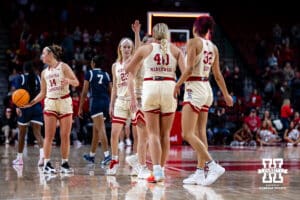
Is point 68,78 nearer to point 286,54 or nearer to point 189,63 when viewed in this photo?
point 189,63

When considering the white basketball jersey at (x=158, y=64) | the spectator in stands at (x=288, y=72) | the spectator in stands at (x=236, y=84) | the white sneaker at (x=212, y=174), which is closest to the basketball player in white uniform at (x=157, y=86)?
the white basketball jersey at (x=158, y=64)

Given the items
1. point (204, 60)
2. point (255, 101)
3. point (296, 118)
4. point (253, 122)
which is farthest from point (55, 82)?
point (255, 101)

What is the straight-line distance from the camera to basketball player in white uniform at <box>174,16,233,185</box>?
26.7 ft

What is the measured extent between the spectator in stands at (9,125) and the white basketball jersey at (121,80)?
31.4ft

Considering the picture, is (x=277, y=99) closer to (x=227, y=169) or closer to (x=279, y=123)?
(x=279, y=123)

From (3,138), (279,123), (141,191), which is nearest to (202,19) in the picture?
(141,191)

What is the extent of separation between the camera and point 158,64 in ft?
27.1

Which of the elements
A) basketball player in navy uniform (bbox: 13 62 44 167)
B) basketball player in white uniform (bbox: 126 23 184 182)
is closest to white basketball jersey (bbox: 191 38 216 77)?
basketball player in white uniform (bbox: 126 23 184 182)

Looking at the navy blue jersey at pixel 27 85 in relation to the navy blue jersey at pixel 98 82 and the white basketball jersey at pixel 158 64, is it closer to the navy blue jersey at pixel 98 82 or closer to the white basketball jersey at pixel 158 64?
the navy blue jersey at pixel 98 82

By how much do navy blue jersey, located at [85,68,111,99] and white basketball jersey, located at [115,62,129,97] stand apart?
1274 mm

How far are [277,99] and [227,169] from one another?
526 inches

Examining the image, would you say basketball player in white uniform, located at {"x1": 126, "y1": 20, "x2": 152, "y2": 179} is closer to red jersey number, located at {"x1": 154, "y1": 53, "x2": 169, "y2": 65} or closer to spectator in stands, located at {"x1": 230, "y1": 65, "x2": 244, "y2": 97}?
red jersey number, located at {"x1": 154, "y1": 53, "x2": 169, "y2": 65}

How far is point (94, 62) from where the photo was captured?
1120 cm

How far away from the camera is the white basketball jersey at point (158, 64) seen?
8.27 metres
